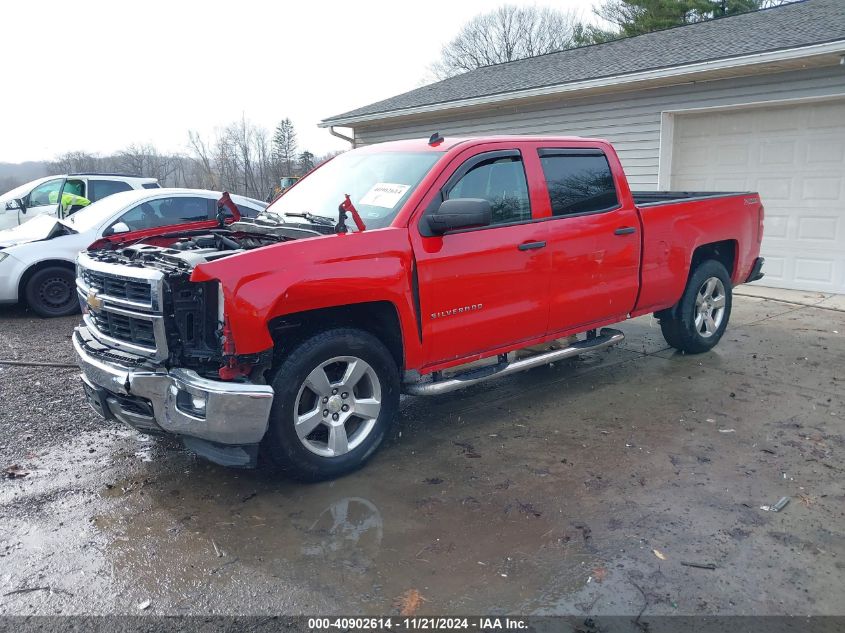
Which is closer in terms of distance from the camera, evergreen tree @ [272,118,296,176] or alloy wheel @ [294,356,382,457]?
alloy wheel @ [294,356,382,457]

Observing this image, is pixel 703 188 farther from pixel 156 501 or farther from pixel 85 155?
pixel 85 155

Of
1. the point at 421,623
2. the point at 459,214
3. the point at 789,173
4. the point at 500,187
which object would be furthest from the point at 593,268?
the point at 789,173

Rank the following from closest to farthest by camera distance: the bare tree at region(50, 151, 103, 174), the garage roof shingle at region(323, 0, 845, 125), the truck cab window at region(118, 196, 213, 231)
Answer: the truck cab window at region(118, 196, 213, 231), the garage roof shingle at region(323, 0, 845, 125), the bare tree at region(50, 151, 103, 174)

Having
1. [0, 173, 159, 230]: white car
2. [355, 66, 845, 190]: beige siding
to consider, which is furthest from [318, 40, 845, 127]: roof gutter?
[0, 173, 159, 230]: white car

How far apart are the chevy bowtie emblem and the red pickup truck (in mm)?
20

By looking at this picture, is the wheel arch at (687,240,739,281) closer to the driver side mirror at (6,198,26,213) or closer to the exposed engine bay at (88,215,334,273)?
the exposed engine bay at (88,215,334,273)

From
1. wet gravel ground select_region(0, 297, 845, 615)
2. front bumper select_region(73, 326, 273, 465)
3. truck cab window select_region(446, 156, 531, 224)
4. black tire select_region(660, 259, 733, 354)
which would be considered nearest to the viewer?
wet gravel ground select_region(0, 297, 845, 615)

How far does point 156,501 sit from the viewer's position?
391cm

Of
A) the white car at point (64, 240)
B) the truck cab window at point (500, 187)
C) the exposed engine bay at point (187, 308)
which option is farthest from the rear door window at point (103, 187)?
the truck cab window at point (500, 187)

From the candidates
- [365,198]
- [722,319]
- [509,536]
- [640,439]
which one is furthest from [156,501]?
[722,319]

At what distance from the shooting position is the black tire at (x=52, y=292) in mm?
8516

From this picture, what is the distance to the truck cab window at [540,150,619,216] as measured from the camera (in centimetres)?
513

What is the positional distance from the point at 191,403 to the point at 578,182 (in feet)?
10.8

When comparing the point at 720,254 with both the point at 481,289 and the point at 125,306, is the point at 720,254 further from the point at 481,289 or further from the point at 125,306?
the point at 125,306
